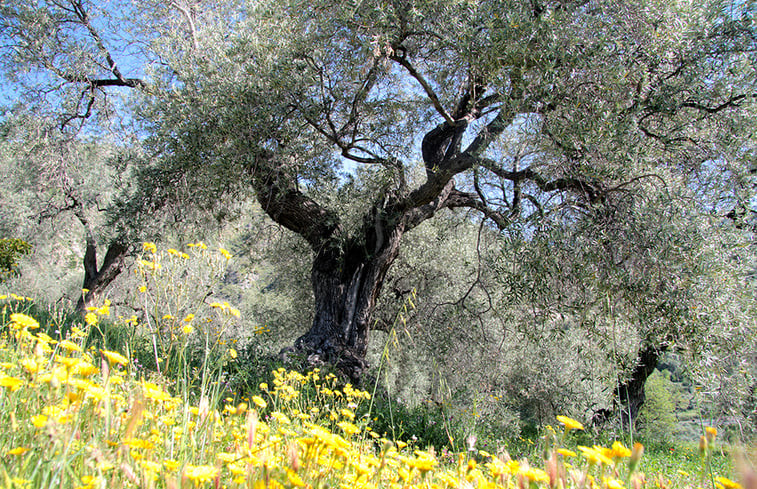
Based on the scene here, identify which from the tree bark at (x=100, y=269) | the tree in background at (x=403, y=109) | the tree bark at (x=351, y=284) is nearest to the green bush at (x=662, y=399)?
the tree in background at (x=403, y=109)

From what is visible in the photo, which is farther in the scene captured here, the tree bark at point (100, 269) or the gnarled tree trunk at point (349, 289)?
the tree bark at point (100, 269)

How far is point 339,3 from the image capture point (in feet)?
21.5

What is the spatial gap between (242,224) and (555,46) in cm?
736

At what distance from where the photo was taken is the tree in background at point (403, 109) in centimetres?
567

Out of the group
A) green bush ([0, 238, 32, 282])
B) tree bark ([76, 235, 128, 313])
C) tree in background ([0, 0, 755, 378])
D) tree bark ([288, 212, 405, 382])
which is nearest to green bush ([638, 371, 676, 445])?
tree in background ([0, 0, 755, 378])

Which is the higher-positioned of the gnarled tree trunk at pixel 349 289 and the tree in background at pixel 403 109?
the tree in background at pixel 403 109

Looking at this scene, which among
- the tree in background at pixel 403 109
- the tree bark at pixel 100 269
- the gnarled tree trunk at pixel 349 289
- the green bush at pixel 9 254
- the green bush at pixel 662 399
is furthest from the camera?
the green bush at pixel 662 399

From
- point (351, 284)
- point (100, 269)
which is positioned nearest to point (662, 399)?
point (351, 284)

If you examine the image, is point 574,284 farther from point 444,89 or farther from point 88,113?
point 88,113

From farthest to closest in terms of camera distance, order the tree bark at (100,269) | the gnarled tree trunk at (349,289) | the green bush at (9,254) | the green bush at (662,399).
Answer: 1. the green bush at (662,399)
2. the tree bark at (100,269)
3. the green bush at (9,254)
4. the gnarled tree trunk at (349,289)

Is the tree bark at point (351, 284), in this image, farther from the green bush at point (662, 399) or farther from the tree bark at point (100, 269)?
the green bush at point (662, 399)

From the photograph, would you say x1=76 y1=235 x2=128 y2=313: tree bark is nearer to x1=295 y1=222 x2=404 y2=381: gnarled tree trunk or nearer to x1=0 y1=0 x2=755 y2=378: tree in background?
x1=0 y1=0 x2=755 y2=378: tree in background

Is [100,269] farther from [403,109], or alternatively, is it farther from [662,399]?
[662,399]

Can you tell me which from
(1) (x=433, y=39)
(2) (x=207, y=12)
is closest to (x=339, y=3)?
(1) (x=433, y=39)
